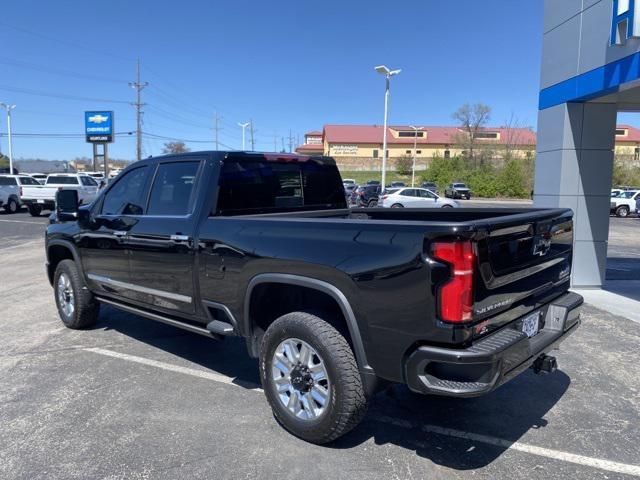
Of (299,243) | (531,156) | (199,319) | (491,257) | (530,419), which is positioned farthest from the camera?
(531,156)

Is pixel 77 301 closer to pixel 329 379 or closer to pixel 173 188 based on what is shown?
pixel 173 188

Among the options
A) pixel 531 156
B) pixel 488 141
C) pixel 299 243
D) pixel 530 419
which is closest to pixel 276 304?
pixel 299 243

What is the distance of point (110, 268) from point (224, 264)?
186 cm

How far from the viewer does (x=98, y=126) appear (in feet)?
153

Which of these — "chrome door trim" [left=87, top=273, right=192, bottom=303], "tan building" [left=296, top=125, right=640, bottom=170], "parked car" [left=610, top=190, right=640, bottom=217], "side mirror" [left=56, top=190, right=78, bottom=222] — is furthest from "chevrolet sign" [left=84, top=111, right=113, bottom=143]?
"chrome door trim" [left=87, top=273, right=192, bottom=303]

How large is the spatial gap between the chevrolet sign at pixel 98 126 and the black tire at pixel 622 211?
135 ft

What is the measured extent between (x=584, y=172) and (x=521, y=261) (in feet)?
19.1

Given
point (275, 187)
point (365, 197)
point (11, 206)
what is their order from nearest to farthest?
point (275, 187) → point (11, 206) → point (365, 197)

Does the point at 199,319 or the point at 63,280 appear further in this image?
the point at 63,280

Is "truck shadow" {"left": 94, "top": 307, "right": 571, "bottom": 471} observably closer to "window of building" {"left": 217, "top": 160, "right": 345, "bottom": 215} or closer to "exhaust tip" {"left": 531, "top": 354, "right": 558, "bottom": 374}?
"exhaust tip" {"left": 531, "top": 354, "right": 558, "bottom": 374}

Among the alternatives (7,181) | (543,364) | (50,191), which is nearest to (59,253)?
(543,364)

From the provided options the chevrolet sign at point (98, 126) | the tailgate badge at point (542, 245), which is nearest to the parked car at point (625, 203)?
the tailgate badge at point (542, 245)

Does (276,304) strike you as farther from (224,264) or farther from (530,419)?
(530,419)

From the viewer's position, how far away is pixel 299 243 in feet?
10.6
